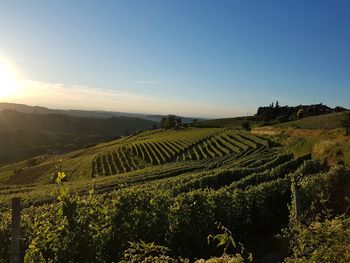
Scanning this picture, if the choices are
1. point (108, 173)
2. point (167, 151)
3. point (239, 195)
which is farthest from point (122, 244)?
point (167, 151)

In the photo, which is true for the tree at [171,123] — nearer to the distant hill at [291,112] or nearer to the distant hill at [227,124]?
the distant hill at [227,124]

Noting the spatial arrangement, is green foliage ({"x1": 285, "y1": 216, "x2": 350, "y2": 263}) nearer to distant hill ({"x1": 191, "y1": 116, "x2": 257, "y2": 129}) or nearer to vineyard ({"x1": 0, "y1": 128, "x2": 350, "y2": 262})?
vineyard ({"x1": 0, "y1": 128, "x2": 350, "y2": 262})

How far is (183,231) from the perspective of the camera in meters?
10.3

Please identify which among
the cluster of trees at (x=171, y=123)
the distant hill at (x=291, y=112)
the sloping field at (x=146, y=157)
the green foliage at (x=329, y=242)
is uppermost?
the distant hill at (x=291, y=112)

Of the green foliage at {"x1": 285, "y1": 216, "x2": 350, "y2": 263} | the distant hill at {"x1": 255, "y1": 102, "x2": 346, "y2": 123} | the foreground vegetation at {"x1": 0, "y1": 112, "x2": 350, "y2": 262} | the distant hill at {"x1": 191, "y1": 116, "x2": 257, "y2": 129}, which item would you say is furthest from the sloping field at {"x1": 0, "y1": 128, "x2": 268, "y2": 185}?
the distant hill at {"x1": 191, "y1": 116, "x2": 257, "y2": 129}

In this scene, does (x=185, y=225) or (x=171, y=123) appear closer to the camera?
(x=185, y=225)

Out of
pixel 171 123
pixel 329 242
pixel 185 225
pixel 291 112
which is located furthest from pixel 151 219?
pixel 291 112

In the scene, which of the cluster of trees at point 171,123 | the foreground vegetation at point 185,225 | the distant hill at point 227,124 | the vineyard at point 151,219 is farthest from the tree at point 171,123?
the vineyard at point 151,219

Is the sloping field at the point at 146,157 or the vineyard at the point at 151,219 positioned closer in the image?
the vineyard at the point at 151,219

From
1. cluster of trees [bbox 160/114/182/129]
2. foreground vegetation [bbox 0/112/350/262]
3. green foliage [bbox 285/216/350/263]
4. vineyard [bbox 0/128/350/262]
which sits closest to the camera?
green foliage [bbox 285/216/350/263]

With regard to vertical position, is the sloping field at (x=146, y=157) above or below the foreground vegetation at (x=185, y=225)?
below

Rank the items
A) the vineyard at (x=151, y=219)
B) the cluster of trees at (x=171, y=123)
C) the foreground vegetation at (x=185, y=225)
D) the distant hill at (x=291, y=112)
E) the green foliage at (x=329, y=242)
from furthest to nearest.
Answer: the cluster of trees at (x=171, y=123)
the distant hill at (x=291, y=112)
the vineyard at (x=151, y=219)
the foreground vegetation at (x=185, y=225)
the green foliage at (x=329, y=242)

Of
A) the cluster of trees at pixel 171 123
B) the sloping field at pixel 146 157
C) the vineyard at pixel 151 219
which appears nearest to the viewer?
the vineyard at pixel 151 219

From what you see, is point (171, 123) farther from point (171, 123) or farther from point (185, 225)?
point (185, 225)
